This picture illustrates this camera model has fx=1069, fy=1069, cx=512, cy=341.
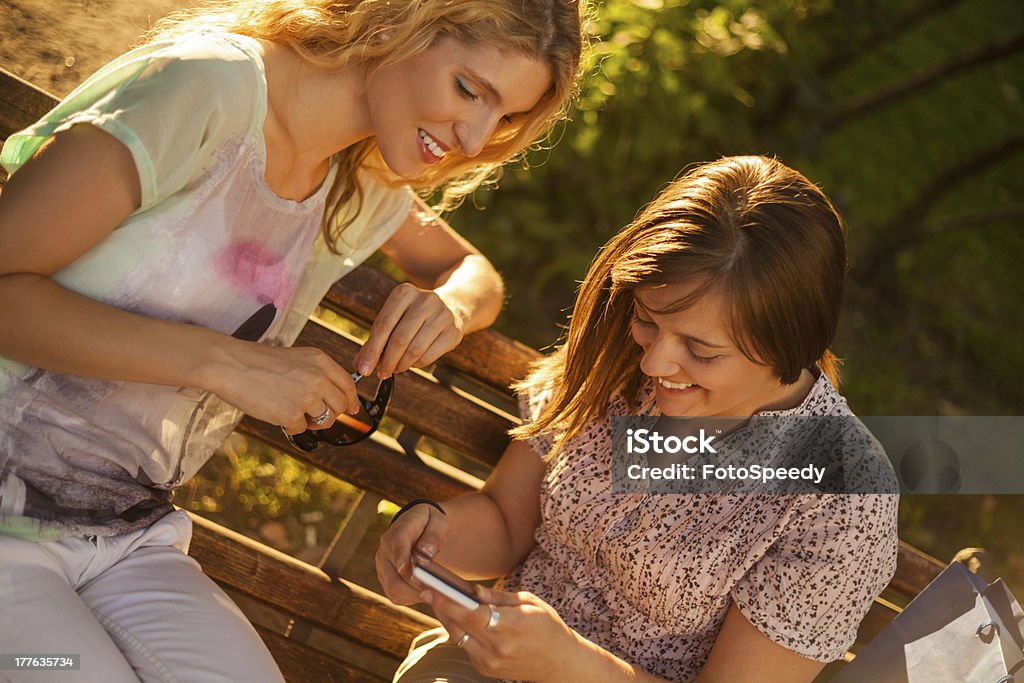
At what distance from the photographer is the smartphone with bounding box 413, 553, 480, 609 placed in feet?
6.00

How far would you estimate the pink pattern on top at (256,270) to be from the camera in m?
1.97

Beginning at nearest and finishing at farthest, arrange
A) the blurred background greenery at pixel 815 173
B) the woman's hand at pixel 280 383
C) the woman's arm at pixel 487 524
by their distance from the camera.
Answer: the woman's hand at pixel 280 383, the woman's arm at pixel 487 524, the blurred background greenery at pixel 815 173

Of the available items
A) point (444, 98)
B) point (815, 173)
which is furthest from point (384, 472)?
point (815, 173)

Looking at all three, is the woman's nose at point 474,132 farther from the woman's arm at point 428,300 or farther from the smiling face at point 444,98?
the woman's arm at point 428,300

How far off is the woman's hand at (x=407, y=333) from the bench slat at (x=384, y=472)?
363 mm

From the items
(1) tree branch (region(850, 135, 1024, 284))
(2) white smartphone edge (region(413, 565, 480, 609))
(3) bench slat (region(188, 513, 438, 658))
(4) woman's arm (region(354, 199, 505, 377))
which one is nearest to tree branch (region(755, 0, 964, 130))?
(1) tree branch (region(850, 135, 1024, 284))

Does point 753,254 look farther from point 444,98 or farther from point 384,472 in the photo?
point 384,472

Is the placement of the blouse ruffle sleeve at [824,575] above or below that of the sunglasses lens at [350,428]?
below

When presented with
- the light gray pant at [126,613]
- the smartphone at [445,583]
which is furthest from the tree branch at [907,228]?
the light gray pant at [126,613]

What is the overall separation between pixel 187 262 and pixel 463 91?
23.1 inches

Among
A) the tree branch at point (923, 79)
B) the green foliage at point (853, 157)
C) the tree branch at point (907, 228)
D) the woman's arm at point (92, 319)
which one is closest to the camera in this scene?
the woman's arm at point (92, 319)

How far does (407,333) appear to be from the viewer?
2109 mm

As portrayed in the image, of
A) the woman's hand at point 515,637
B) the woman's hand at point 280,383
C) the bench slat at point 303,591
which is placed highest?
the woman's hand at point 280,383

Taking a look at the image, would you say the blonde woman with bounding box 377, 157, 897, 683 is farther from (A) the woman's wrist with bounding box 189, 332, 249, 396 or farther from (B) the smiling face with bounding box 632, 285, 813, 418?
(A) the woman's wrist with bounding box 189, 332, 249, 396
